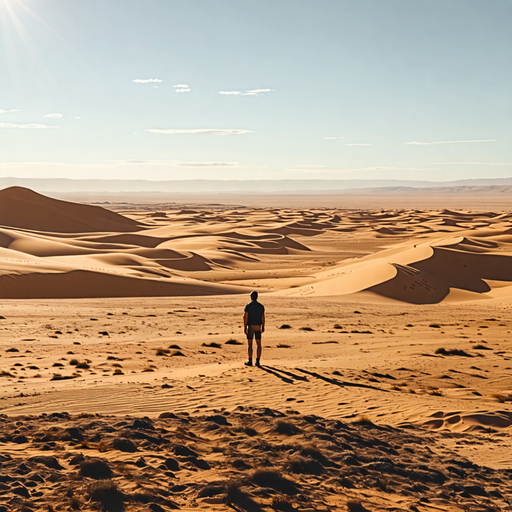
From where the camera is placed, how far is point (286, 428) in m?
7.61

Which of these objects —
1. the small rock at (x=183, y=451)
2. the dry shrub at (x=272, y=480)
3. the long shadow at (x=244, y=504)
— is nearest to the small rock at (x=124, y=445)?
the small rock at (x=183, y=451)

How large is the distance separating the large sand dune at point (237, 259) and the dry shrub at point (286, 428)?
20.7 meters

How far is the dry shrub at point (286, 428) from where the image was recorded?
24.8 ft

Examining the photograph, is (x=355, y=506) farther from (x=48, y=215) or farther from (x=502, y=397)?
(x=48, y=215)

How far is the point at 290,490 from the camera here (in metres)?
5.78

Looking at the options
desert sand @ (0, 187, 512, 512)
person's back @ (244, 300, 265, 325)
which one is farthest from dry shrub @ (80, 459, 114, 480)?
person's back @ (244, 300, 265, 325)

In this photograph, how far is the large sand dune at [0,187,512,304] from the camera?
94.1 ft

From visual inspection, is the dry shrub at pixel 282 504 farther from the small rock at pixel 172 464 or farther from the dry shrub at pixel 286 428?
the dry shrub at pixel 286 428

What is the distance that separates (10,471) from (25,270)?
23.4 meters

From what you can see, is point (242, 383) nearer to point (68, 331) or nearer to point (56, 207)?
point (68, 331)

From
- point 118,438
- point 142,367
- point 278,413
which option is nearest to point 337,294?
point 142,367

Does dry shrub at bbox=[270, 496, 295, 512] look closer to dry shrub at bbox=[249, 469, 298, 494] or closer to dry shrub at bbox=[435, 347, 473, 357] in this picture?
dry shrub at bbox=[249, 469, 298, 494]

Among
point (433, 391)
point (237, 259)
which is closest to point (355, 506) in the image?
point (433, 391)

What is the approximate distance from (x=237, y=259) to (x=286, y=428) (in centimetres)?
4029
